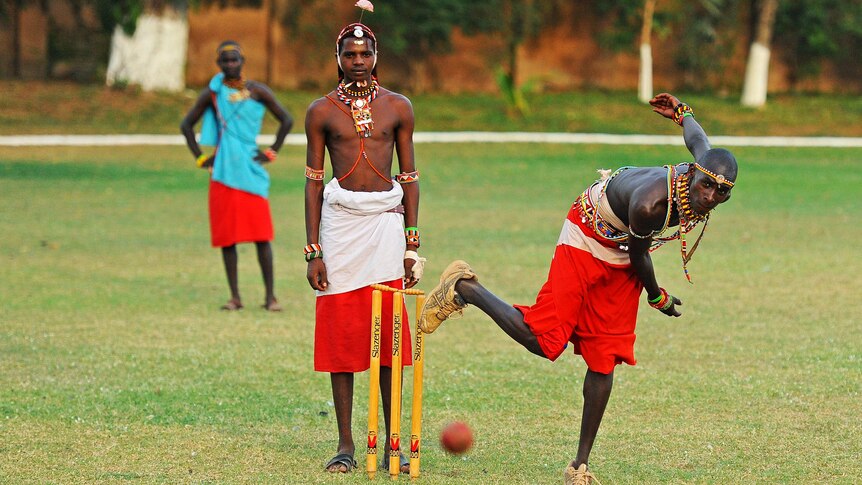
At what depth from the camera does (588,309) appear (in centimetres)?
659

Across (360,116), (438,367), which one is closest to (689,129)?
(360,116)

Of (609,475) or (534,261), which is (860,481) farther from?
(534,261)

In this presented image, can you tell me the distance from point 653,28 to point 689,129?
2872 cm

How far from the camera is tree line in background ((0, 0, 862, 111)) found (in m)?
33.4

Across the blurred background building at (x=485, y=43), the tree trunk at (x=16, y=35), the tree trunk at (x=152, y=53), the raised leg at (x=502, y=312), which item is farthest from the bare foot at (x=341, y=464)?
the tree trunk at (x=16, y=35)

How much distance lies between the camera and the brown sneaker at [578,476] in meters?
6.45

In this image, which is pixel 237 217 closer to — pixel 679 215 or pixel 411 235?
pixel 411 235

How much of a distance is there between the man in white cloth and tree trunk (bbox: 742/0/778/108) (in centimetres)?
2852

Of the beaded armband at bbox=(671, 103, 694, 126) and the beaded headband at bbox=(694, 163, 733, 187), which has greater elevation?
the beaded armband at bbox=(671, 103, 694, 126)

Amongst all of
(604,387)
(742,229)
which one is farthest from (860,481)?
(742,229)

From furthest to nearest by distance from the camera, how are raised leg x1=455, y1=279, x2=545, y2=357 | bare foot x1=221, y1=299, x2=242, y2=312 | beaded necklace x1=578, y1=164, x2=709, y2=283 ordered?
bare foot x1=221, y1=299, x2=242, y2=312
raised leg x1=455, y1=279, x2=545, y2=357
beaded necklace x1=578, y1=164, x2=709, y2=283

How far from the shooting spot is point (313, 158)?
6.84 meters

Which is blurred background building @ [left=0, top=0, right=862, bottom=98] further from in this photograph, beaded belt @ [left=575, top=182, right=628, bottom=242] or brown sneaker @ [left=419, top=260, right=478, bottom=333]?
beaded belt @ [left=575, top=182, right=628, bottom=242]

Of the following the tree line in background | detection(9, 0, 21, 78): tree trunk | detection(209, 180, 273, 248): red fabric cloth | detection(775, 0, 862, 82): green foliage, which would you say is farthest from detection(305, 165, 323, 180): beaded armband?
detection(775, 0, 862, 82): green foliage
